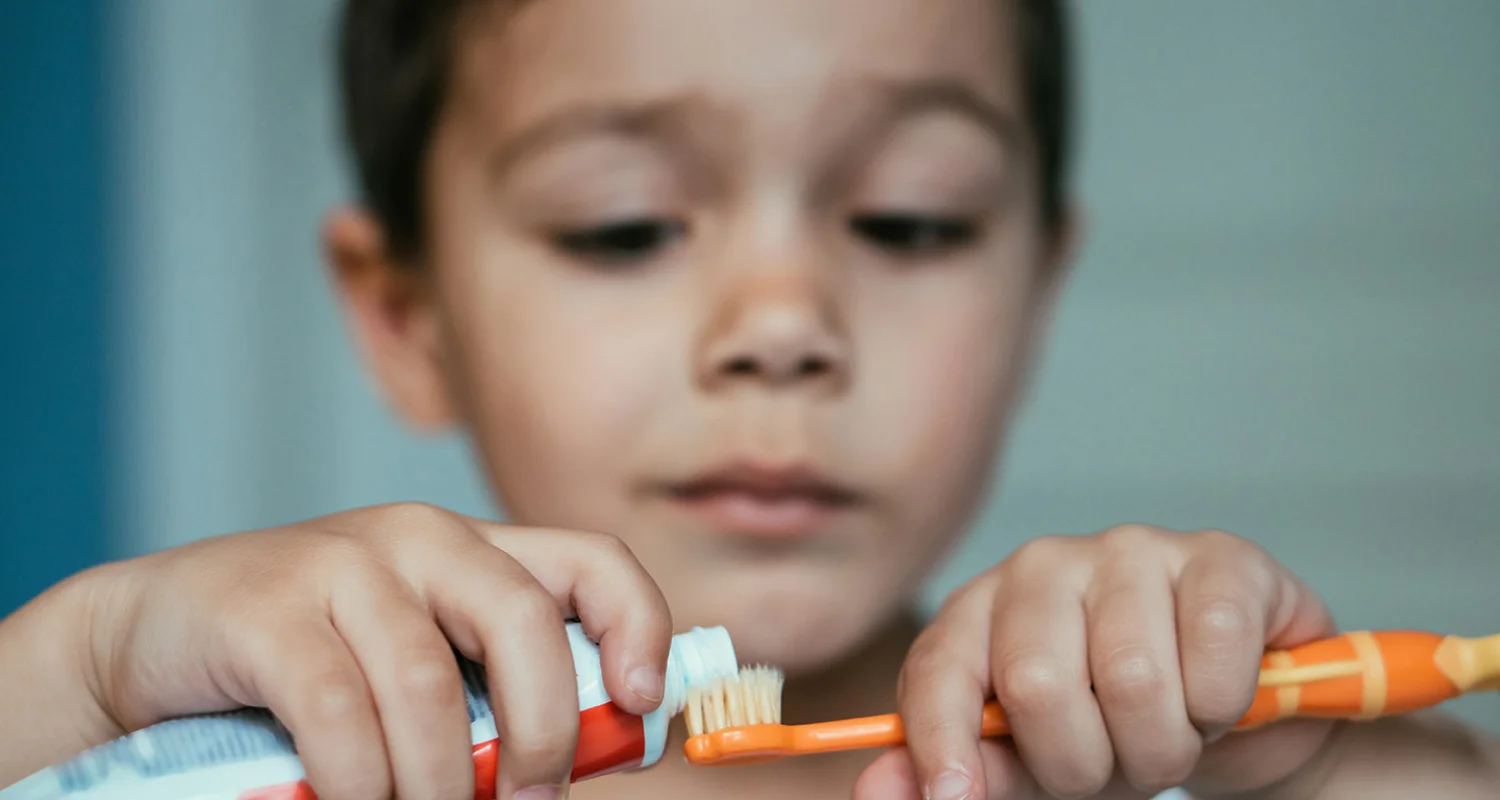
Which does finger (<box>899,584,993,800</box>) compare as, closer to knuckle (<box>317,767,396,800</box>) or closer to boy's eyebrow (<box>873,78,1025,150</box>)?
knuckle (<box>317,767,396,800</box>)

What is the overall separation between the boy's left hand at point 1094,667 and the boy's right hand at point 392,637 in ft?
0.32

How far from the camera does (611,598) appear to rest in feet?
1.20

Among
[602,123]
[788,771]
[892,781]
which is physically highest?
[602,123]

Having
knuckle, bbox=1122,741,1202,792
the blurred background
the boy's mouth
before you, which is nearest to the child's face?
the boy's mouth

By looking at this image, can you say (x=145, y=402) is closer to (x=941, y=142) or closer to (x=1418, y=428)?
(x=941, y=142)

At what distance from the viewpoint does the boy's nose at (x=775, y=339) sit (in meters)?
0.56

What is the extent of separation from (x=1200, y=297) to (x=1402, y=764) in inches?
33.2

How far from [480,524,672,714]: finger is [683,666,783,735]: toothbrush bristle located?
0.02 metres

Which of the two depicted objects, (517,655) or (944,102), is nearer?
(517,655)

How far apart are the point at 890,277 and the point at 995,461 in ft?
0.43

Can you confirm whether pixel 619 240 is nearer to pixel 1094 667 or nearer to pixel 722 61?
pixel 722 61

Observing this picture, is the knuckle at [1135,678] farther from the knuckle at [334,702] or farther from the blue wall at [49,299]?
the blue wall at [49,299]

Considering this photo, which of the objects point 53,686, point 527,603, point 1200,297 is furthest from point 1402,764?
point 1200,297

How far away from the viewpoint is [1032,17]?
75 cm
